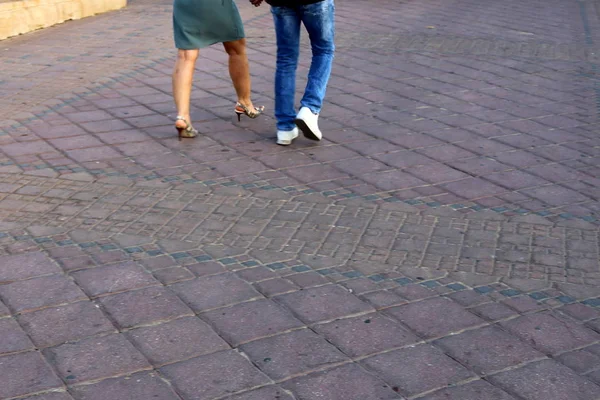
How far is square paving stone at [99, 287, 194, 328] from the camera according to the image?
12.1 ft

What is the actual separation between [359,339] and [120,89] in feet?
15.0

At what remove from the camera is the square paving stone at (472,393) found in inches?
124

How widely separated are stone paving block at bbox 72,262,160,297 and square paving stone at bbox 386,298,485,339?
3.65 ft

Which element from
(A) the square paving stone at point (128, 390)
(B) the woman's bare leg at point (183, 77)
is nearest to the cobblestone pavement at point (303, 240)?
(A) the square paving stone at point (128, 390)

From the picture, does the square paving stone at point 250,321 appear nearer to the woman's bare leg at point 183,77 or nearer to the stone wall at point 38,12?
the woman's bare leg at point 183,77

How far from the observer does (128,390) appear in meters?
3.15

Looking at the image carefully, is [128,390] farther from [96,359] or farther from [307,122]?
[307,122]

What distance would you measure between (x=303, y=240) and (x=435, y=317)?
3.30 ft

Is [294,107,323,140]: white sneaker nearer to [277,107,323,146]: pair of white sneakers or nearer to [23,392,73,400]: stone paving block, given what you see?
[277,107,323,146]: pair of white sneakers

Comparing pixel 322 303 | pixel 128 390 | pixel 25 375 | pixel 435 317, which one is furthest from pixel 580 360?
pixel 25 375

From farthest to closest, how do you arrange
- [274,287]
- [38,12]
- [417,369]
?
[38,12] → [274,287] → [417,369]

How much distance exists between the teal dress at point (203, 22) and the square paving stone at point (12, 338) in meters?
2.98

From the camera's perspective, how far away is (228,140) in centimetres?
621

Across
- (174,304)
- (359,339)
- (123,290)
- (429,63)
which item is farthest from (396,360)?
(429,63)
